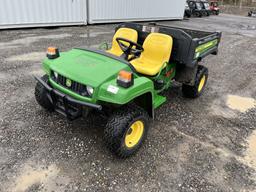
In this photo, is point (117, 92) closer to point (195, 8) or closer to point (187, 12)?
point (187, 12)

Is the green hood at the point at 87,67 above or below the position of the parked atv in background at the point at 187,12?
above

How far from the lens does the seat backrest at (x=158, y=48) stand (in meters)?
3.04

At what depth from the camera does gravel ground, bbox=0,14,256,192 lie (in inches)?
84.7

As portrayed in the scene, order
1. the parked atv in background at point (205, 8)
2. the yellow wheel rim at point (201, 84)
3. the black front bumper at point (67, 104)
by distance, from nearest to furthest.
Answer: the black front bumper at point (67, 104) < the yellow wheel rim at point (201, 84) < the parked atv in background at point (205, 8)

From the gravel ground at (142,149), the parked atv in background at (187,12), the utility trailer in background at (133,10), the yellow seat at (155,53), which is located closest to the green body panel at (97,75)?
the yellow seat at (155,53)

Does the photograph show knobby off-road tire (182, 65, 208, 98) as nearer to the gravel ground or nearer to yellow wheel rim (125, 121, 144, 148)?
the gravel ground

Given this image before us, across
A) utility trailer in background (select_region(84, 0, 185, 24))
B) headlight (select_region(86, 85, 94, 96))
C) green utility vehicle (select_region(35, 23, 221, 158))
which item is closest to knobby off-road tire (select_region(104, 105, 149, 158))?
green utility vehicle (select_region(35, 23, 221, 158))

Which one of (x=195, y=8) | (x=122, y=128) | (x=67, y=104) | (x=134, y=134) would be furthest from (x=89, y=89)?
(x=195, y=8)

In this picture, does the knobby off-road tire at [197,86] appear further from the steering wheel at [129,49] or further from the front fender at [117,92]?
the front fender at [117,92]

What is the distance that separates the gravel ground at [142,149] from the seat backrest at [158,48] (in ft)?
2.73

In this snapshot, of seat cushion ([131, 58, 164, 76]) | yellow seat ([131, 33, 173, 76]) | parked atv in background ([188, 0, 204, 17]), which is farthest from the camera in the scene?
parked atv in background ([188, 0, 204, 17])

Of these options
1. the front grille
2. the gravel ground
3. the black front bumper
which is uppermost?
the front grille

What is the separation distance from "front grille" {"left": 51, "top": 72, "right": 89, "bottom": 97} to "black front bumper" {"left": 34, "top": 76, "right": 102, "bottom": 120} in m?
0.10

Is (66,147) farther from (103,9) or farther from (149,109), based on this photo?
(103,9)
